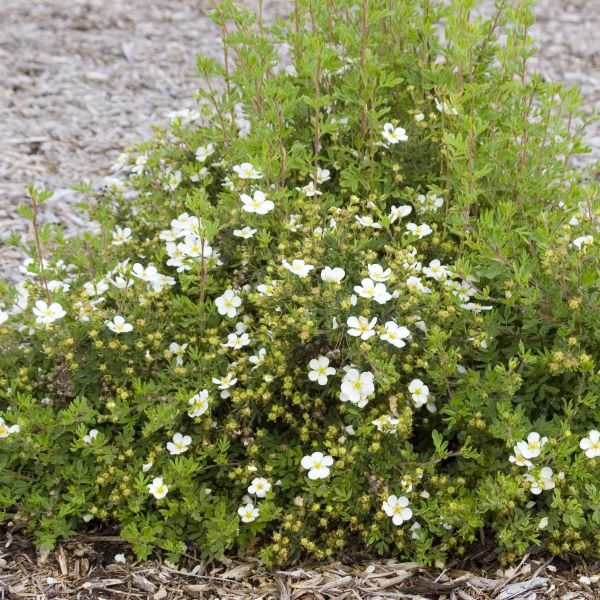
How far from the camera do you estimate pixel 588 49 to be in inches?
287

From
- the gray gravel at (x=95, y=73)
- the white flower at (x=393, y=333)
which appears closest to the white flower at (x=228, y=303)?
the white flower at (x=393, y=333)

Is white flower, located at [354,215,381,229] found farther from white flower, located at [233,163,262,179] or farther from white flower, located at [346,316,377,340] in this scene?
white flower, located at [346,316,377,340]

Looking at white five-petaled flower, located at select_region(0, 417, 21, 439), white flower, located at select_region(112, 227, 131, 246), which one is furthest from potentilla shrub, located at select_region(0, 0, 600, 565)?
white flower, located at select_region(112, 227, 131, 246)

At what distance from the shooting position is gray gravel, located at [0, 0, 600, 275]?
225 inches

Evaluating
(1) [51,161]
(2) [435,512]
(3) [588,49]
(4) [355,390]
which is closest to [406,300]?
(4) [355,390]

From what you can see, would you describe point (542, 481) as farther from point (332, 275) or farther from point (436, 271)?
point (332, 275)

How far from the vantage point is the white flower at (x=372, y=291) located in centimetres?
288

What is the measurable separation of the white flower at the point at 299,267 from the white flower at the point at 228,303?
1.16 ft

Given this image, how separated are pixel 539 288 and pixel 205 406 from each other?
4.23 feet

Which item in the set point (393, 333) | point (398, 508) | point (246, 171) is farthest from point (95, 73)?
point (398, 508)

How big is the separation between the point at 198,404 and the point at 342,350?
1.83 feet

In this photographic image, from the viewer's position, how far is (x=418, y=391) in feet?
9.76

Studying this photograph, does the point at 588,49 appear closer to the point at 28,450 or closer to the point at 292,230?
the point at 292,230

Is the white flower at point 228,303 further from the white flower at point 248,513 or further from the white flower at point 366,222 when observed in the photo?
the white flower at point 248,513
